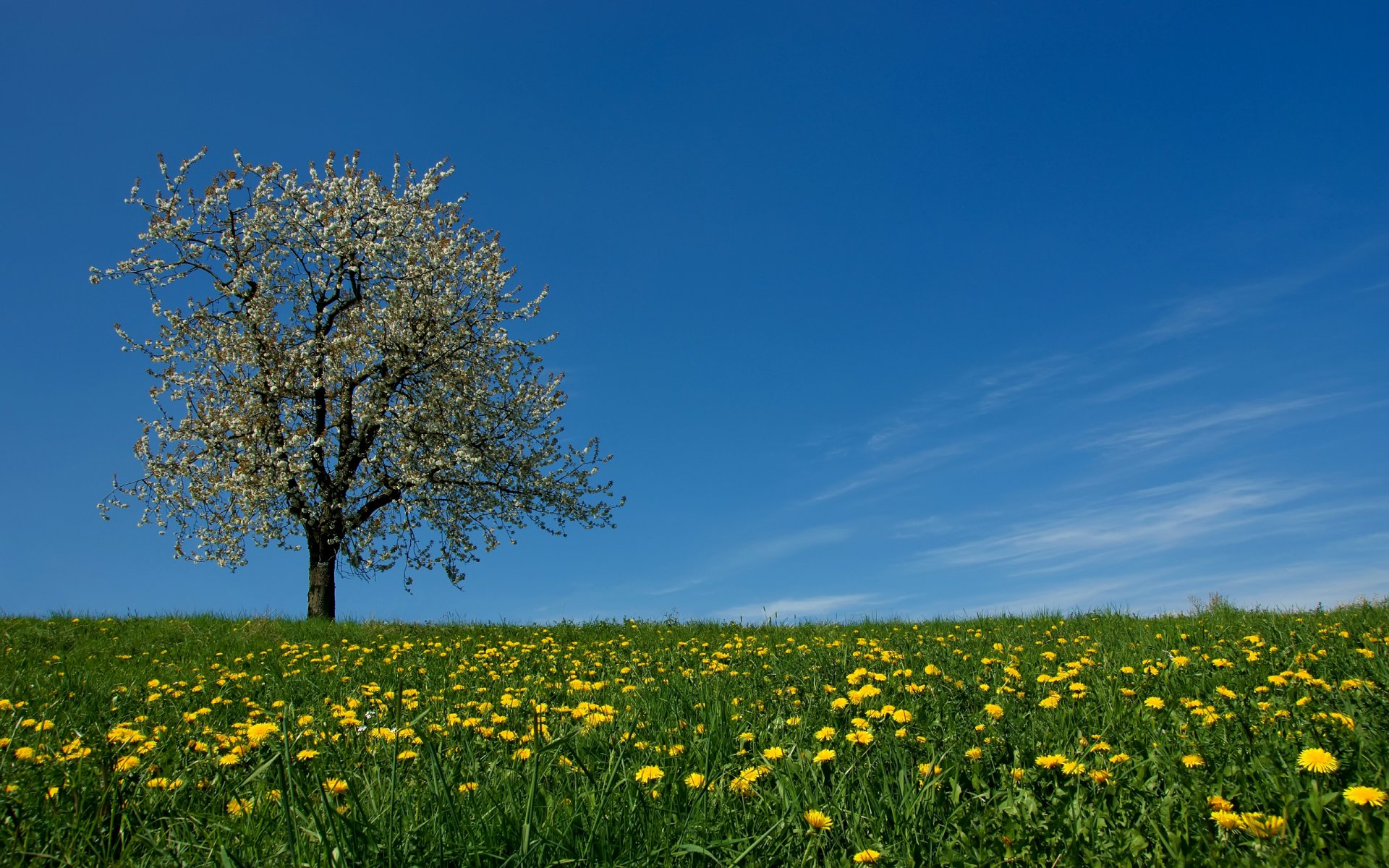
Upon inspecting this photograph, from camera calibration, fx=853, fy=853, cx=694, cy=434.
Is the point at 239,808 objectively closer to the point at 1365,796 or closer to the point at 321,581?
the point at 1365,796

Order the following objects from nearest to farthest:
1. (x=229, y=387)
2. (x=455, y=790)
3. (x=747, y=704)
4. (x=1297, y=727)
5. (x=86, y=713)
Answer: (x=455, y=790) → (x=1297, y=727) → (x=747, y=704) → (x=86, y=713) → (x=229, y=387)

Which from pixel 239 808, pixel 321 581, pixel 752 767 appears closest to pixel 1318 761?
pixel 752 767

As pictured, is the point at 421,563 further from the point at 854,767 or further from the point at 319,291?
the point at 854,767

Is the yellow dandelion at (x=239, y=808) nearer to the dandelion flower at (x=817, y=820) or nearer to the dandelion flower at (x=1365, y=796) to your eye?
the dandelion flower at (x=817, y=820)

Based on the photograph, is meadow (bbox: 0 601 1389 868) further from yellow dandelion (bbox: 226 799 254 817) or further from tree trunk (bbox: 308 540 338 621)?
tree trunk (bbox: 308 540 338 621)

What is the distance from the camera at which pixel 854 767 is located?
136 inches

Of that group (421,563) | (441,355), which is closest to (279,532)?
(421,563)

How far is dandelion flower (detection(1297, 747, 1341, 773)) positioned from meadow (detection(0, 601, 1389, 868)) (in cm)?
1

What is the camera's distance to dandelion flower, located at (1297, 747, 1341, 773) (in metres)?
3.06

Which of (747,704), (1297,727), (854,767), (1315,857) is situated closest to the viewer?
(1315,857)

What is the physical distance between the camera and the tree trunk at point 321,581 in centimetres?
1826

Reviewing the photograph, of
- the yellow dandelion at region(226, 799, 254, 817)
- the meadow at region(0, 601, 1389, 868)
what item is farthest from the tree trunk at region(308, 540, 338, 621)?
the yellow dandelion at region(226, 799, 254, 817)

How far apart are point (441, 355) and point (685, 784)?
697 inches

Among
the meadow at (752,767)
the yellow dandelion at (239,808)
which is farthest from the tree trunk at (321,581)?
the yellow dandelion at (239,808)
